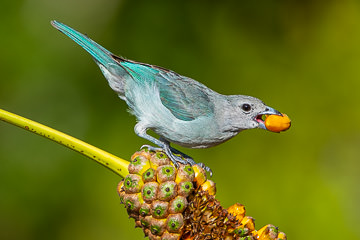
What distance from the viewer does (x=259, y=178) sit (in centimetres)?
421

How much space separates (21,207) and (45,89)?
41.8 inches

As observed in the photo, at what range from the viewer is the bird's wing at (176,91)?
3664mm

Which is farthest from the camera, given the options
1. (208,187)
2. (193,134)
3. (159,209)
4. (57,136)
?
(193,134)

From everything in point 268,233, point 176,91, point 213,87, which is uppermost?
point 213,87

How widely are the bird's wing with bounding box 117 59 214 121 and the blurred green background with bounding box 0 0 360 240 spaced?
0.65m

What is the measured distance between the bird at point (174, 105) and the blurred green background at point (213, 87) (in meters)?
0.62

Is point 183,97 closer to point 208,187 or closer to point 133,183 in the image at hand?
point 208,187

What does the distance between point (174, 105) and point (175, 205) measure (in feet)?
4.06

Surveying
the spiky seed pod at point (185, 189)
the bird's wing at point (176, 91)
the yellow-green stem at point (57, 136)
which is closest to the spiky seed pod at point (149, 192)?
the spiky seed pod at point (185, 189)

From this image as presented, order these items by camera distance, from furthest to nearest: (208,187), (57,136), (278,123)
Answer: (278,123)
(208,187)
(57,136)

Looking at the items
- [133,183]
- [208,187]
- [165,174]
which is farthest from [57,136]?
[208,187]

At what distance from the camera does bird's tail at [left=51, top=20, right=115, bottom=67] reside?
3572 millimetres

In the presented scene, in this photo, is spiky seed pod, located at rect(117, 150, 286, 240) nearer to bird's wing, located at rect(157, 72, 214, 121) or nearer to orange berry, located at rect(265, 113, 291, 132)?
orange berry, located at rect(265, 113, 291, 132)

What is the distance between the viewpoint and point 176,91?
374cm
